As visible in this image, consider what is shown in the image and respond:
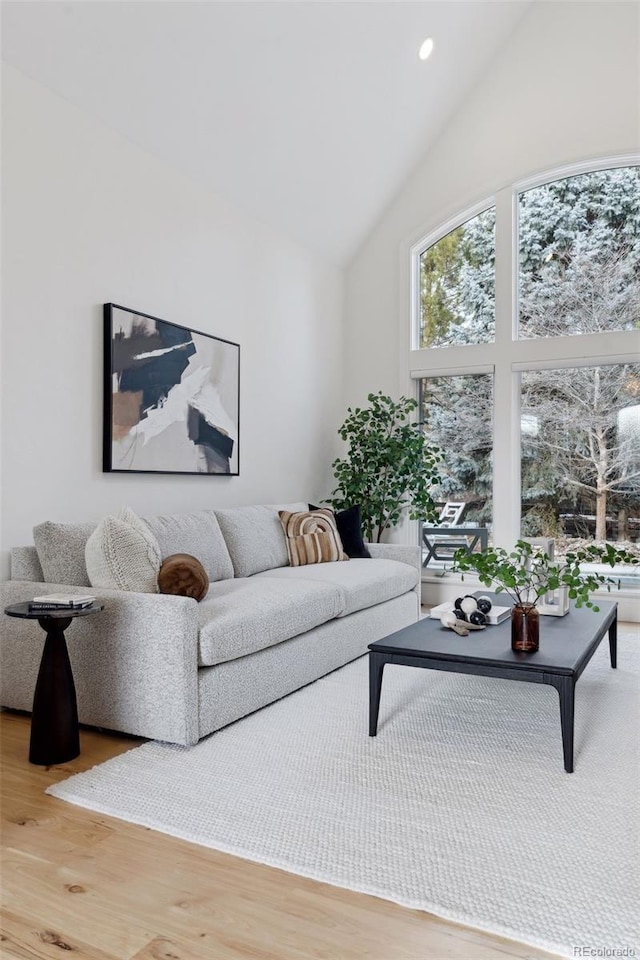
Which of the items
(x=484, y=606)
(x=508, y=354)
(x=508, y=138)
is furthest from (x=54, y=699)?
(x=508, y=138)

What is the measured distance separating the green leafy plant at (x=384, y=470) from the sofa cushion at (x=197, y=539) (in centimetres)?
171

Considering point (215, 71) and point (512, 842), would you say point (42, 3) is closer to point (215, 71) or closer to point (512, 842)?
point (215, 71)

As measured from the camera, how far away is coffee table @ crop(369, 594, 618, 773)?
2512 mm

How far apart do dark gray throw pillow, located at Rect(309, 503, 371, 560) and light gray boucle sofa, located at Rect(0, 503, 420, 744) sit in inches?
28.3

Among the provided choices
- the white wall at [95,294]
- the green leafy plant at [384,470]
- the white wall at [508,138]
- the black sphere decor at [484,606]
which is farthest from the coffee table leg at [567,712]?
the white wall at [508,138]

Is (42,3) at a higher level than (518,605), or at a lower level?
higher

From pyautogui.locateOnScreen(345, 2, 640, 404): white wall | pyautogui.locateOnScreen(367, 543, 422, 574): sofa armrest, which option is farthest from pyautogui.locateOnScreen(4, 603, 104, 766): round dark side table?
pyautogui.locateOnScreen(345, 2, 640, 404): white wall

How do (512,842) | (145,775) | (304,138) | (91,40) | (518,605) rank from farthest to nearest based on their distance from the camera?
1. (304,138)
2. (91,40)
3. (518,605)
4. (145,775)
5. (512,842)

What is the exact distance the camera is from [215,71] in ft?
12.8

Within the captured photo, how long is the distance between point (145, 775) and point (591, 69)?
537cm

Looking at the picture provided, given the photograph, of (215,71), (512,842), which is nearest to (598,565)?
(512,842)

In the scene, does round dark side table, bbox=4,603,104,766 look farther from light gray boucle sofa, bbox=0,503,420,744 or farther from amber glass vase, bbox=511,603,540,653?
amber glass vase, bbox=511,603,540,653

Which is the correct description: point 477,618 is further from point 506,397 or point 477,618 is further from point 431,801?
point 506,397
